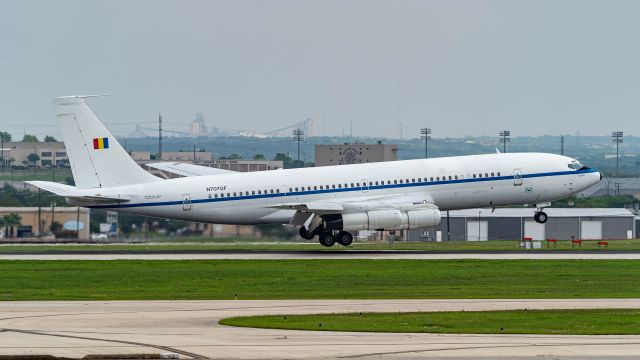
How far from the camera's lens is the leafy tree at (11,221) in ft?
375

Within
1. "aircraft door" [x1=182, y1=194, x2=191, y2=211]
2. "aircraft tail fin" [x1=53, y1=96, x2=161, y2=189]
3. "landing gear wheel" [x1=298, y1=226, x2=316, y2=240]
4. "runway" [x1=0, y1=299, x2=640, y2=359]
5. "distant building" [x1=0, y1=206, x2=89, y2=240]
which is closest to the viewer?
"runway" [x1=0, y1=299, x2=640, y2=359]

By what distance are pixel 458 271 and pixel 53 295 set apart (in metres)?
19.6

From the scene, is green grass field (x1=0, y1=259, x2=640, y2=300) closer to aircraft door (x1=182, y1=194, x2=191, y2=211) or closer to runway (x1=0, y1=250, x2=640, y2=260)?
runway (x1=0, y1=250, x2=640, y2=260)

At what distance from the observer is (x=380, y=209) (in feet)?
243

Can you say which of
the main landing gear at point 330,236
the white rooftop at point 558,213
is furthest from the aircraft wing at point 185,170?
the white rooftop at point 558,213

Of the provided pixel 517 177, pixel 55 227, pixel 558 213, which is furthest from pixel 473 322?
pixel 558 213

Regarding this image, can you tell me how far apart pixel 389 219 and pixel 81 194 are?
17713 millimetres

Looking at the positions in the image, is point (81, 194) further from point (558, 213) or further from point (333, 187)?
point (558, 213)

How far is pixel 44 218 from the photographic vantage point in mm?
115125

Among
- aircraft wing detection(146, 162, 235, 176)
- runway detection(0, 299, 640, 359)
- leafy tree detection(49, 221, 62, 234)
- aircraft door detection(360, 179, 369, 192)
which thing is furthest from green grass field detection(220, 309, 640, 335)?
leafy tree detection(49, 221, 62, 234)

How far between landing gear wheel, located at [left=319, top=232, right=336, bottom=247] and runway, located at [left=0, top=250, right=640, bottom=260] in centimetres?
Result: 142

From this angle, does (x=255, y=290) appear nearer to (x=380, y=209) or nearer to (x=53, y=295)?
(x=53, y=295)

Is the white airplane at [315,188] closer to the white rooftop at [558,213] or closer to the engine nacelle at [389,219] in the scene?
the engine nacelle at [389,219]

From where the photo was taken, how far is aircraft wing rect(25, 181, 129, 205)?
7194 cm
